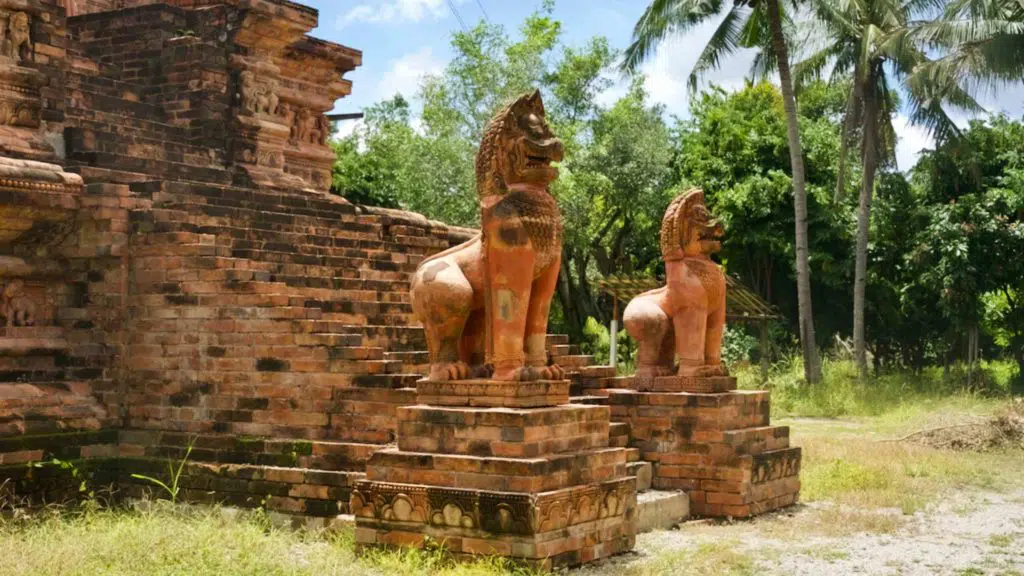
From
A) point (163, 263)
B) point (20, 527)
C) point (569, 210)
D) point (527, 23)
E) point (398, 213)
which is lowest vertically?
point (20, 527)

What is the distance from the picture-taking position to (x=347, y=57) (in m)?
16.0

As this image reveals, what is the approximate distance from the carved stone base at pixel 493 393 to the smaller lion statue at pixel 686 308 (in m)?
2.53

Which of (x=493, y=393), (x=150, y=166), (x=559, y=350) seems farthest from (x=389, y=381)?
(x=150, y=166)

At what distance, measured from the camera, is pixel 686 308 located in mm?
10117

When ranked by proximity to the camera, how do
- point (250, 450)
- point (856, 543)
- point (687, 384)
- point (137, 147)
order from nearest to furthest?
point (856, 543)
point (250, 450)
point (687, 384)
point (137, 147)

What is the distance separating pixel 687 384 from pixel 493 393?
9.59 ft

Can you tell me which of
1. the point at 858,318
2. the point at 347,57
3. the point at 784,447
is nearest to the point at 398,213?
the point at 347,57

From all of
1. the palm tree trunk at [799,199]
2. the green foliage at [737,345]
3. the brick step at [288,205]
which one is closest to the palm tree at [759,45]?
the palm tree trunk at [799,199]

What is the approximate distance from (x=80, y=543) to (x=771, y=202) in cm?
2067

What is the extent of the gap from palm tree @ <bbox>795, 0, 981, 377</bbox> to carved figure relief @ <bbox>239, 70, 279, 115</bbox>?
11.1 meters

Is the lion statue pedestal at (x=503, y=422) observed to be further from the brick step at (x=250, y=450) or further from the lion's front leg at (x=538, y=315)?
the brick step at (x=250, y=450)

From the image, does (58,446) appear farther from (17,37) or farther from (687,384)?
(687,384)

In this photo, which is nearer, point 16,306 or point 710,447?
point 16,306

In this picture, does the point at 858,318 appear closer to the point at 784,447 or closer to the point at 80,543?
the point at 784,447
